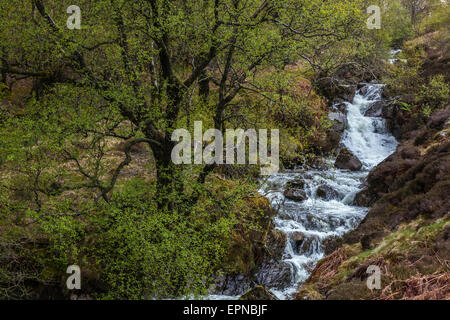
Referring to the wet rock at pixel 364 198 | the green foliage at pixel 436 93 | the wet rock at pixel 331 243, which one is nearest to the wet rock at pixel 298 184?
the wet rock at pixel 364 198

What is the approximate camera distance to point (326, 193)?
15273 mm

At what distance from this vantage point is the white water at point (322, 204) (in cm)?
1098

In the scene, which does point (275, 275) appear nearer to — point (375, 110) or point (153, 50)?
point (153, 50)

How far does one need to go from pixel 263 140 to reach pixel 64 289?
6.26 m

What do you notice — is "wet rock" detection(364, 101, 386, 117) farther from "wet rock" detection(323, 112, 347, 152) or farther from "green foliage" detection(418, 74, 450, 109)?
"green foliage" detection(418, 74, 450, 109)

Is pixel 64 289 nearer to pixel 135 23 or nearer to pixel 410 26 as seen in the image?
pixel 135 23

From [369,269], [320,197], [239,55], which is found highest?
[239,55]

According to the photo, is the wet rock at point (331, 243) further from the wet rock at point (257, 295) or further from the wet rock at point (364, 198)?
the wet rock at point (257, 295)

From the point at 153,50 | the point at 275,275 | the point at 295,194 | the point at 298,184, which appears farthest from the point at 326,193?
the point at 153,50

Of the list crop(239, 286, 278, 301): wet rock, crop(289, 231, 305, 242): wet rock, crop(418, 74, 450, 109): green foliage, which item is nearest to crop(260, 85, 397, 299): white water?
crop(289, 231, 305, 242): wet rock

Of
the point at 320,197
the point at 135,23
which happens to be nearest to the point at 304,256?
the point at 320,197

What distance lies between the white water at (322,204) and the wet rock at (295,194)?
208 millimetres

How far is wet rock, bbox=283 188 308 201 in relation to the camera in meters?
14.7

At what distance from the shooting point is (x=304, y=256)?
440 inches
